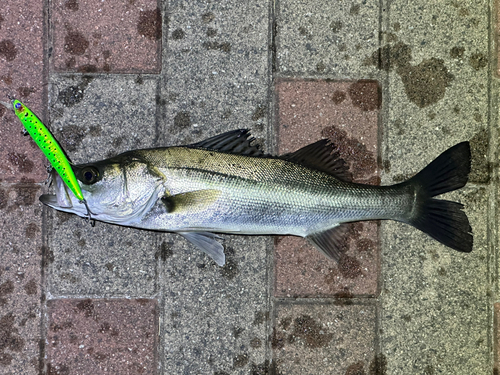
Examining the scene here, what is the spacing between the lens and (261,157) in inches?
126

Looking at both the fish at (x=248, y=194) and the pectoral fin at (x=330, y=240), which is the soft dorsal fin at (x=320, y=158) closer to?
the fish at (x=248, y=194)

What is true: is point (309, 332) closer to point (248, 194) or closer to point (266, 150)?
point (248, 194)

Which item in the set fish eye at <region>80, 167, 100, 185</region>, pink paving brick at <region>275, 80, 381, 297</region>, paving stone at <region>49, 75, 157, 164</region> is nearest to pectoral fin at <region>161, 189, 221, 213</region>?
fish eye at <region>80, 167, 100, 185</region>

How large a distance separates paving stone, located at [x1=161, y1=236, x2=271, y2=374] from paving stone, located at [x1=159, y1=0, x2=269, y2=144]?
3.56ft

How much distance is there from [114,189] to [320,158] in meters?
1.71

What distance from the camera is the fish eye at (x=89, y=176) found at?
9.82 feet

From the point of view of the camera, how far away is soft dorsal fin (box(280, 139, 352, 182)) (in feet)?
10.9

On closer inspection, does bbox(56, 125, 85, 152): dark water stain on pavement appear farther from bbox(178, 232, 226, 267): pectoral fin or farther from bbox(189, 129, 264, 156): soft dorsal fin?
bbox(178, 232, 226, 267): pectoral fin

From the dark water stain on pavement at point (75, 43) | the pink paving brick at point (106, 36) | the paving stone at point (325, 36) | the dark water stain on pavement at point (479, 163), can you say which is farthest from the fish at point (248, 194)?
the dark water stain on pavement at point (75, 43)

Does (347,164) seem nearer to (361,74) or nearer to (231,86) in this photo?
(361,74)

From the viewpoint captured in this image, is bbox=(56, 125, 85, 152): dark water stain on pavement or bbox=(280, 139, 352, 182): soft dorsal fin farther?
bbox=(56, 125, 85, 152): dark water stain on pavement

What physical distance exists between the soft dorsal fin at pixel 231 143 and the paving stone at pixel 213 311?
86 centimetres

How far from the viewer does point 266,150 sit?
3652 millimetres

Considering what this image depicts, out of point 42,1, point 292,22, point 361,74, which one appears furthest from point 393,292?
point 42,1
